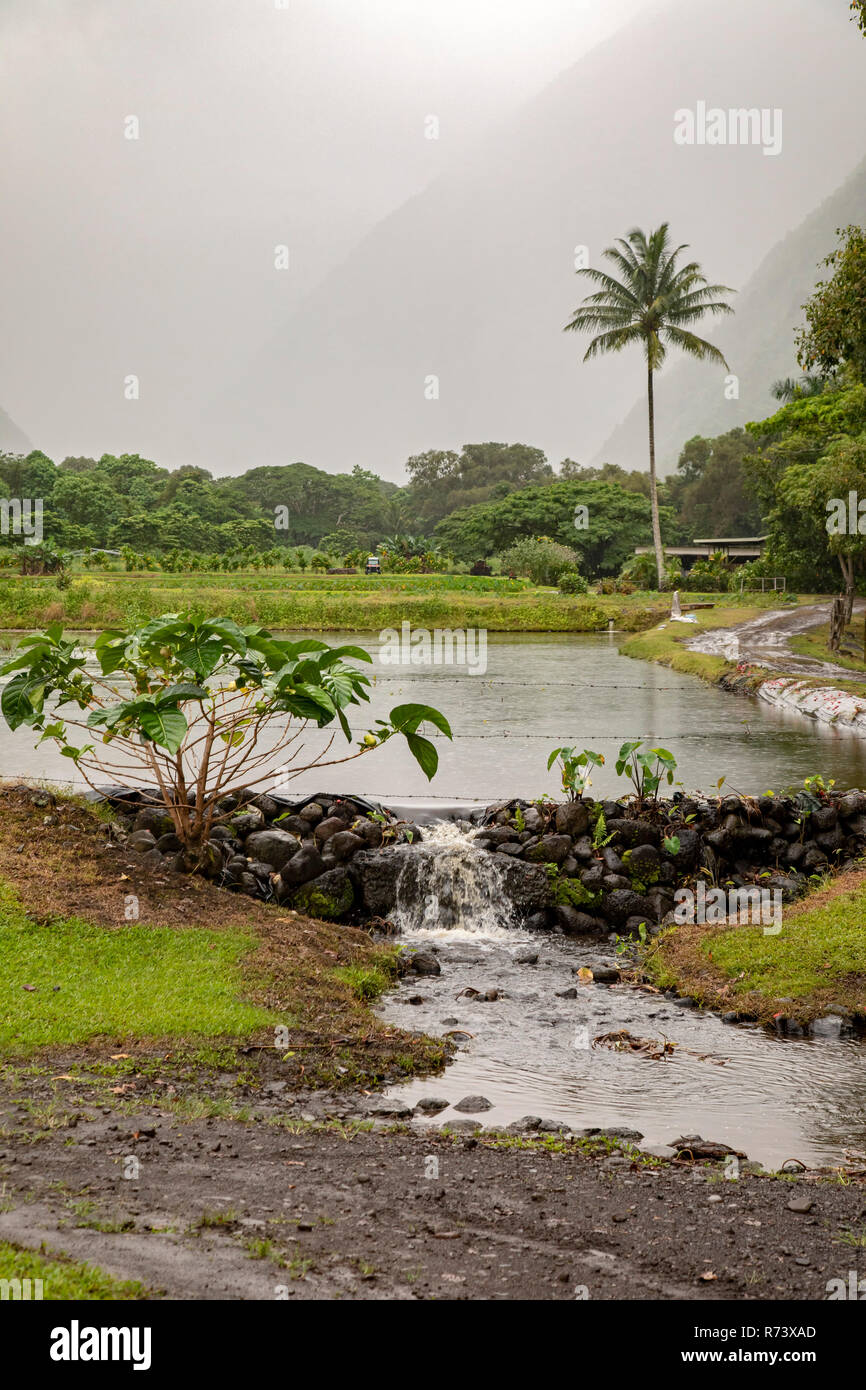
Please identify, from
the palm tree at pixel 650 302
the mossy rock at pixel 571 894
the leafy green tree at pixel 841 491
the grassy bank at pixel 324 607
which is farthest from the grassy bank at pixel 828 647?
the mossy rock at pixel 571 894

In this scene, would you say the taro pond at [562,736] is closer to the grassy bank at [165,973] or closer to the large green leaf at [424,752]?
the large green leaf at [424,752]

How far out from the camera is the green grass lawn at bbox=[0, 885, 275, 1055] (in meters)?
5.77

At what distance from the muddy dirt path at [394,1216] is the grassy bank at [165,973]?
88cm

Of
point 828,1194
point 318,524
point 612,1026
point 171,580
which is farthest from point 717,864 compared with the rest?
point 318,524

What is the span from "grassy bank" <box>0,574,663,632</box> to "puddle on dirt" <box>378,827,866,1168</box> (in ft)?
106

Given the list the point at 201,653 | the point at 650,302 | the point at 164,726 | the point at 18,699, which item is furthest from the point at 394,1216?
the point at 650,302

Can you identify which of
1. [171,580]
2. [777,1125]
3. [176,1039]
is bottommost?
[777,1125]

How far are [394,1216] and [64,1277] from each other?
1.27m

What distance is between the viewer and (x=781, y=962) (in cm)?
771

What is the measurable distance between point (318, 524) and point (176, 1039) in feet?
332

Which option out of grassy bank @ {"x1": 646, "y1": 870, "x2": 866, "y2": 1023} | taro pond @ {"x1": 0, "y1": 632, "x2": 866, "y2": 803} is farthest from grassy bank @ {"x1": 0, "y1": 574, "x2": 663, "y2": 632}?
grassy bank @ {"x1": 646, "y1": 870, "x2": 866, "y2": 1023}

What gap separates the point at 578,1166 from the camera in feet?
15.6

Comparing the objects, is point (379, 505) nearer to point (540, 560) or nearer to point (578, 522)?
point (578, 522)
